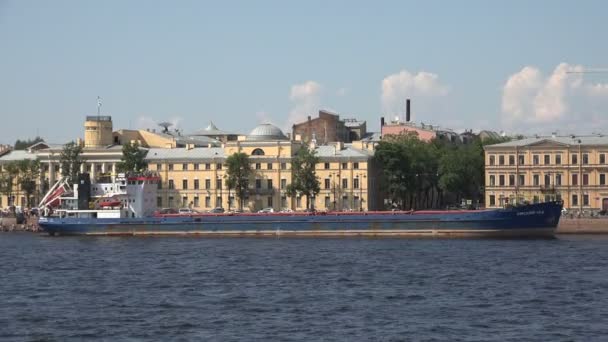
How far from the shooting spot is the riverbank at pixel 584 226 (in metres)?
105

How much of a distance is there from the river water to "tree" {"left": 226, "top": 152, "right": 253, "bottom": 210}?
40.1m

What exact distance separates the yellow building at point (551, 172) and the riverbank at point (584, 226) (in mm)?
17916

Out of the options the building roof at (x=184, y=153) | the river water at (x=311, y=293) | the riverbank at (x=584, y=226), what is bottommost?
the river water at (x=311, y=293)

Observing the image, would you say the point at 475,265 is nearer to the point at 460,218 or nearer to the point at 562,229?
the point at 460,218

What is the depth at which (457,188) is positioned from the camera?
148 meters

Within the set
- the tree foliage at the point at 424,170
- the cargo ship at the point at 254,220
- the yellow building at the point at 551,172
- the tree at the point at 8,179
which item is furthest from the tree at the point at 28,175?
the yellow building at the point at 551,172

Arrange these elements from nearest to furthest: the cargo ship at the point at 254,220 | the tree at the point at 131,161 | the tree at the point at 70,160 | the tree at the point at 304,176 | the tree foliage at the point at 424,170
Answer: the cargo ship at the point at 254,220 → the tree at the point at 304,176 → the tree foliage at the point at 424,170 → the tree at the point at 131,161 → the tree at the point at 70,160

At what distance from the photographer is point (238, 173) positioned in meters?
133

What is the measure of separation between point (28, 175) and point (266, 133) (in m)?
27.8

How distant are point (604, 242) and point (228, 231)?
31.3 m

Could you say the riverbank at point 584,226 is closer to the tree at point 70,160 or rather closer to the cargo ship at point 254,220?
the cargo ship at point 254,220

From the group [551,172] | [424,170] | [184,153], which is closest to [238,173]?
[184,153]

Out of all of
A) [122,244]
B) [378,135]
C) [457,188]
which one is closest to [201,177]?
[457,188]

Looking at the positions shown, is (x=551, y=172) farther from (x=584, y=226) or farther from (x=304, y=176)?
(x=304, y=176)
